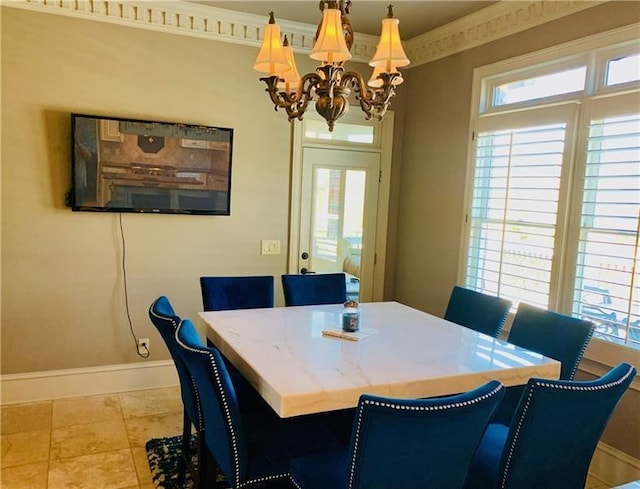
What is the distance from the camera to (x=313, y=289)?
11.3ft

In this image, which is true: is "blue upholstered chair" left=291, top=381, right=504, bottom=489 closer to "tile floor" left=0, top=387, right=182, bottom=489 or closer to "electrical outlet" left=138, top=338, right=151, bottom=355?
"tile floor" left=0, top=387, right=182, bottom=489

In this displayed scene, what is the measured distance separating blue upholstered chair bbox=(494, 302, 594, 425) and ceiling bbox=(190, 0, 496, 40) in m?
2.19

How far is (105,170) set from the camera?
3535mm

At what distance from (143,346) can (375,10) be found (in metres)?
3.10

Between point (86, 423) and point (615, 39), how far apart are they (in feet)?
12.9

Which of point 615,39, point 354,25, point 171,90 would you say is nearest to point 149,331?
point 171,90

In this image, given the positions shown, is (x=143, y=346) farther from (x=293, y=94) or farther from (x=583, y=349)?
(x=583, y=349)

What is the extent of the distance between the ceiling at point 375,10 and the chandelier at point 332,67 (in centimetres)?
148

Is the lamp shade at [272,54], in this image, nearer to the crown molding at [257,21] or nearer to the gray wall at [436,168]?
the crown molding at [257,21]

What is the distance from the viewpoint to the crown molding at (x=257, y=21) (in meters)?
3.29

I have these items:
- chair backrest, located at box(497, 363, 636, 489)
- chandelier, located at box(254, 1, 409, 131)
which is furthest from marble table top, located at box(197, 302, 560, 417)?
chandelier, located at box(254, 1, 409, 131)

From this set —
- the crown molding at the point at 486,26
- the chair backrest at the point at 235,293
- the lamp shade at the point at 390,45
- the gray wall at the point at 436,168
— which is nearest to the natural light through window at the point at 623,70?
the crown molding at the point at 486,26

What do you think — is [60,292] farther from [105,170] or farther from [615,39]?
[615,39]

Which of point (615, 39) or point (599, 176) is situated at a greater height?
point (615, 39)
